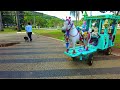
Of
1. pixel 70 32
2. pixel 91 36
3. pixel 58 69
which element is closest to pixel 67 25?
pixel 70 32

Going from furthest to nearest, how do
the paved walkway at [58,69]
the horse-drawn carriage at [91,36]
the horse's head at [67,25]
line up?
1. the horse-drawn carriage at [91,36]
2. the horse's head at [67,25]
3. the paved walkway at [58,69]

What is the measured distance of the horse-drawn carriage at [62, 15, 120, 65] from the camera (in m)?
7.28

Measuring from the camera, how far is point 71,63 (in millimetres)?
7395

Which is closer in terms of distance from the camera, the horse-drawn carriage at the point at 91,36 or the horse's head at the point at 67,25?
the horse's head at the point at 67,25

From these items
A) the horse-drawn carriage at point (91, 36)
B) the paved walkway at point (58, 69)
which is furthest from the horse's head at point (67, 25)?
the paved walkway at point (58, 69)

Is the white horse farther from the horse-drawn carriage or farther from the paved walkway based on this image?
the paved walkway

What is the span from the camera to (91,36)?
29.4 ft

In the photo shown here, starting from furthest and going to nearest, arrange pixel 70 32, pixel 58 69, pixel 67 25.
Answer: pixel 70 32 → pixel 67 25 → pixel 58 69

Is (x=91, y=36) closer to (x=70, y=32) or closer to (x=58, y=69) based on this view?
(x=70, y=32)

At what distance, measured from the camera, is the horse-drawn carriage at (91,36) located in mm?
7278

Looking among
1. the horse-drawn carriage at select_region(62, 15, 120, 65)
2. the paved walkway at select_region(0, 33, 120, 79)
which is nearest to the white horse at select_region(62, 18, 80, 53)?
the horse-drawn carriage at select_region(62, 15, 120, 65)

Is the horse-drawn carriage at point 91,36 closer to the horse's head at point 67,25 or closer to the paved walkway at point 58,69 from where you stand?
the horse's head at point 67,25

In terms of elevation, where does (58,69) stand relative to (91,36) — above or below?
below
